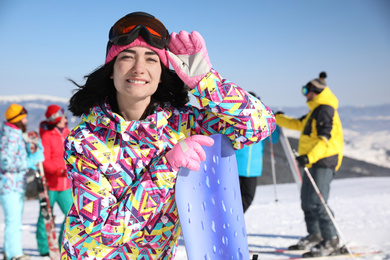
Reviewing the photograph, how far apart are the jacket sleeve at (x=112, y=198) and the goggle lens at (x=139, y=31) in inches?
18.9

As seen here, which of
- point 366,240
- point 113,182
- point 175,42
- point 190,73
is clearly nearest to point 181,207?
point 113,182

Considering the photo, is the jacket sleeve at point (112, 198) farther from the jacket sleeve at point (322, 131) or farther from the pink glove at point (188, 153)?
the jacket sleeve at point (322, 131)

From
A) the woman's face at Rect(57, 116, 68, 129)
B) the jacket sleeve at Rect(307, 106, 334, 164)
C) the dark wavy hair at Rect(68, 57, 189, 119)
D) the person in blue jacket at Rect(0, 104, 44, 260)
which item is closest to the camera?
the dark wavy hair at Rect(68, 57, 189, 119)

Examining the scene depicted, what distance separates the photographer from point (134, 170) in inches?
63.9

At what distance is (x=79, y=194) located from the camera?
1.55m

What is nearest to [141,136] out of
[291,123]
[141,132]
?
[141,132]

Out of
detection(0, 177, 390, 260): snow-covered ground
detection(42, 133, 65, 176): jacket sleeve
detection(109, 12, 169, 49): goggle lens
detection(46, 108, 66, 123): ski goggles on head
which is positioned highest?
detection(109, 12, 169, 49): goggle lens

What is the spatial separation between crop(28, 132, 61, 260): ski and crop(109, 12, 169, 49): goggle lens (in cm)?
360

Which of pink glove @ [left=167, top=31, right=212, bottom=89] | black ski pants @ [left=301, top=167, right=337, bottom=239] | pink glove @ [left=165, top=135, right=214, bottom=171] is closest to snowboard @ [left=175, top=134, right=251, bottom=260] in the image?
pink glove @ [left=165, top=135, right=214, bottom=171]

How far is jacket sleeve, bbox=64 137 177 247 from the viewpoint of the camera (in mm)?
1507

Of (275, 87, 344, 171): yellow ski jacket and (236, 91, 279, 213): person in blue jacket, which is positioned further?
(236, 91, 279, 213): person in blue jacket

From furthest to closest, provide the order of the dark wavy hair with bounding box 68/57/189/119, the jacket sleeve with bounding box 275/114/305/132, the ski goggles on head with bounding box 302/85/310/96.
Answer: the jacket sleeve with bounding box 275/114/305/132 < the ski goggles on head with bounding box 302/85/310/96 < the dark wavy hair with bounding box 68/57/189/119

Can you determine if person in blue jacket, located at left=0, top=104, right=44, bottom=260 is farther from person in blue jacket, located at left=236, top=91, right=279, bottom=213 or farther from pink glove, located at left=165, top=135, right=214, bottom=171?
pink glove, located at left=165, top=135, right=214, bottom=171

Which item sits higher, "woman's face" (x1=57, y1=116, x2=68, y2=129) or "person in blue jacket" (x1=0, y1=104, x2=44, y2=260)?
"woman's face" (x1=57, y1=116, x2=68, y2=129)
